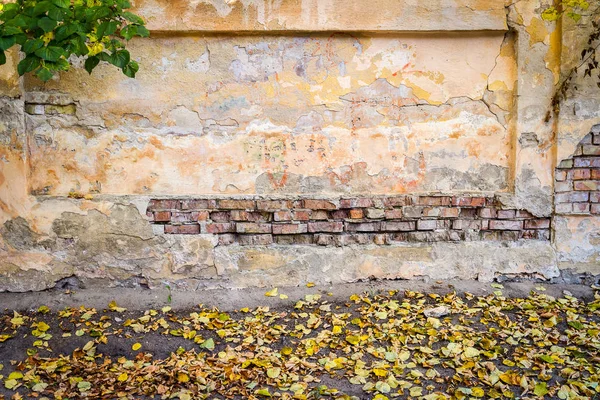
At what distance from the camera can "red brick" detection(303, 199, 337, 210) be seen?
11.8ft

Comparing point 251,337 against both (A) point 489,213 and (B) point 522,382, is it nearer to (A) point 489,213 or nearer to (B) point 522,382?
(B) point 522,382

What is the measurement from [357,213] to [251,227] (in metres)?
0.75

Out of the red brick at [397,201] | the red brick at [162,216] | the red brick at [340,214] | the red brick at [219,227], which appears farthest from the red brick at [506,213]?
the red brick at [162,216]

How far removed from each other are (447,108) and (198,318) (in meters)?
2.22

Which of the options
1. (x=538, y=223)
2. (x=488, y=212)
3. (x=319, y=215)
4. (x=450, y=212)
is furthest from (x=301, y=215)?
(x=538, y=223)

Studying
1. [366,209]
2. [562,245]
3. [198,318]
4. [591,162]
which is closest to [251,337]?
[198,318]

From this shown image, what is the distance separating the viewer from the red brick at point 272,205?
3.57 meters

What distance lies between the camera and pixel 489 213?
3.68 metres

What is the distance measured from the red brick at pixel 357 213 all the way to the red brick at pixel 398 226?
18 cm

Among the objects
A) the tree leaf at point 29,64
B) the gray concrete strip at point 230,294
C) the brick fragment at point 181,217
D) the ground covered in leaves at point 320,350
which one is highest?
the tree leaf at point 29,64

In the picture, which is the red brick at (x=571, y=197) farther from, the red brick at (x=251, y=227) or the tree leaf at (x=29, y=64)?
the tree leaf at (x=29, y=64)

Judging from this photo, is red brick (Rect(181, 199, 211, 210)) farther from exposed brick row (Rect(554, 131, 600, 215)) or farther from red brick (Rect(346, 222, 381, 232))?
exposed brick row (Rect(554, 131, 600, 215))

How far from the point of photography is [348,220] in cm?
364

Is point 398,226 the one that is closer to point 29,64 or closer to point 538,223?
point 538,223
